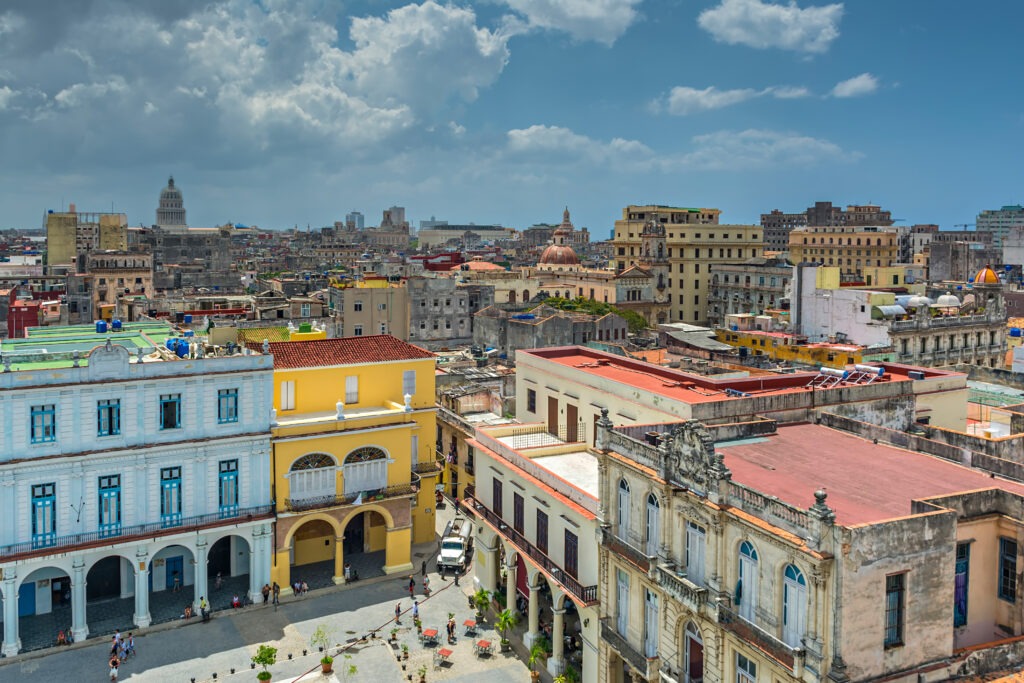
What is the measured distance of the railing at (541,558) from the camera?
28.6 m

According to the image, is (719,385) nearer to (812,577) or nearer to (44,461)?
(812,577)

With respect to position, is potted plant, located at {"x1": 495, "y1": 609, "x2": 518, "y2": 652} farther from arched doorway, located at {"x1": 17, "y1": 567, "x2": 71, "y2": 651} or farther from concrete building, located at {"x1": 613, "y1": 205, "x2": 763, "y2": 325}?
concrete building, located at {"x1": 613, "y1": 205, "x2": 763, "y2": 325}

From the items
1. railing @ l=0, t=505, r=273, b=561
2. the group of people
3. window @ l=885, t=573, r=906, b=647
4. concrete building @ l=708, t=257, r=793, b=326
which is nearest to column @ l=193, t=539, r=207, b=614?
railing @ l=0, t=505, r=273, b=561

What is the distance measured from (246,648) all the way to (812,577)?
23.4 meters

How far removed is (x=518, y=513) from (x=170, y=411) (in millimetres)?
15001

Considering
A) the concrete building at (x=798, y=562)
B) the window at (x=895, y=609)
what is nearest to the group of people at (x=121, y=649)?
the concrete building at (x=798, y=562)

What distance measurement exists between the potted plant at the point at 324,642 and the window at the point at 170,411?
10.2m

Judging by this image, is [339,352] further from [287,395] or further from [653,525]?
[653,525]

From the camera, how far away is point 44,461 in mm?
33906

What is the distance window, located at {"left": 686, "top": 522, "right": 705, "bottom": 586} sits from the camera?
2325cm

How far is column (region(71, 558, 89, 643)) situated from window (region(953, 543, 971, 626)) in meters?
30.8

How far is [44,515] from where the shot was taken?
3428cm

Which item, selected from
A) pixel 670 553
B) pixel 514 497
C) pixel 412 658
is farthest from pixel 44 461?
pixel 670 553

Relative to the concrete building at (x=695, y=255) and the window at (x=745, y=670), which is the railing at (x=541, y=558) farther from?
the concrete building at (x=695, y=255)
